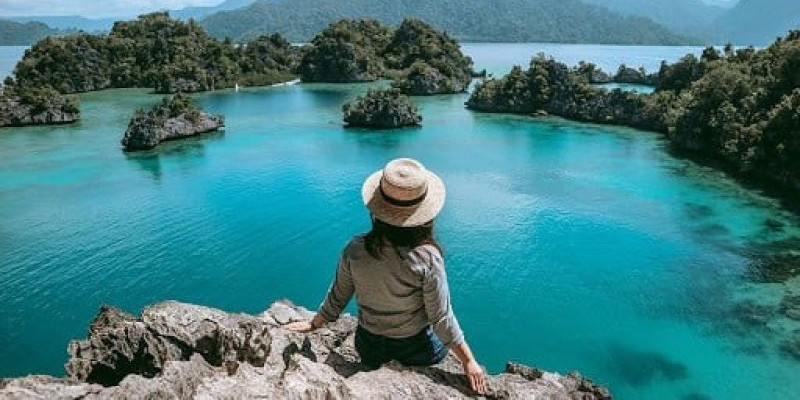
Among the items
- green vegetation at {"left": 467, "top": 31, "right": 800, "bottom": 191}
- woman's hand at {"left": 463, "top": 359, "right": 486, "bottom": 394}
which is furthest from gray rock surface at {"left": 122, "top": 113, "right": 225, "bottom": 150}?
woman's hand at {"left": 463, "top": 359, "right": 486, "bottom": 394}

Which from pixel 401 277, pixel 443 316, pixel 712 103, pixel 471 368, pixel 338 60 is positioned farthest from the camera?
pixel 338 60

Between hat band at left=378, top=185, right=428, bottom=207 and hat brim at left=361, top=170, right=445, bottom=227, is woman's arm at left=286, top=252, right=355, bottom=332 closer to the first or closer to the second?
hat brim at left=361, top=170, right=445, bottom=227

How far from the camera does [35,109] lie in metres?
67.2

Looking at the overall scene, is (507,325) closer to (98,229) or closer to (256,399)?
(256,399)

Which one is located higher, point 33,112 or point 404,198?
point 404,198

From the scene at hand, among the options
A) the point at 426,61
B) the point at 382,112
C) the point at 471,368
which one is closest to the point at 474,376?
the point at 471,368

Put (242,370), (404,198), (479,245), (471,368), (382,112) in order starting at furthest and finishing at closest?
(382,112) < (479,245) < (471,368) < (242,370) < (404,198)

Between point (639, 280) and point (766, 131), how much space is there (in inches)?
836

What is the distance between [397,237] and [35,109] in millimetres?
74173

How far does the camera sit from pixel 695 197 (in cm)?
3941

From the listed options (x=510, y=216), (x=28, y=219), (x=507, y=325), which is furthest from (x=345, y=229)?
(x=28, y=219)

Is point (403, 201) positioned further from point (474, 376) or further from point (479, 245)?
point (479, 245)

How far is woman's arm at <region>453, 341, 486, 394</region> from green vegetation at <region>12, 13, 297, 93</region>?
95319 millimetres

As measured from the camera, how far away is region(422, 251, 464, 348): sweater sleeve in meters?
5.54
